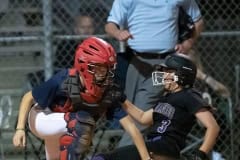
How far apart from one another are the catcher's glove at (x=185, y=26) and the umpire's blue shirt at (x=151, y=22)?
0.08 metres

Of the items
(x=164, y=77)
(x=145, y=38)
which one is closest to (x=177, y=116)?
(x=164, y=77)

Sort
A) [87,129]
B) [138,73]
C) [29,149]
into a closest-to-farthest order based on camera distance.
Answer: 1. [87,129]
2. [138,73]
3. [29,149]

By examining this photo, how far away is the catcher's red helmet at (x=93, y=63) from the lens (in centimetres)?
606

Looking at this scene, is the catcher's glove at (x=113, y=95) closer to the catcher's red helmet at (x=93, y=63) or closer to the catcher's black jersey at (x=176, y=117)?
the catcher's red helmet at (x=93, y=63)

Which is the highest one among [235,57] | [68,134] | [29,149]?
[68,134]

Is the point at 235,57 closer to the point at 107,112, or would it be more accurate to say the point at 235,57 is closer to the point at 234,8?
the point at 234,8

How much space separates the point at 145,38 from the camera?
737 cm

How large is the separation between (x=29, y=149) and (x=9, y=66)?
0.99 meters

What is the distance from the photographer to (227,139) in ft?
29.0

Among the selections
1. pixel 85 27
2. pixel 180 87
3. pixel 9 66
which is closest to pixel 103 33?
pixel 85 27

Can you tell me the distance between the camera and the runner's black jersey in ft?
20.6

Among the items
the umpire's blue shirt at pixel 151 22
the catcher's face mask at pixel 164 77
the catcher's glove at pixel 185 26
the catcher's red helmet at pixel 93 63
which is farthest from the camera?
the catcher's glove at pixel 185 26

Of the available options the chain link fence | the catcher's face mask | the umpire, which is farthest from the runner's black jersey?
the chain link fence

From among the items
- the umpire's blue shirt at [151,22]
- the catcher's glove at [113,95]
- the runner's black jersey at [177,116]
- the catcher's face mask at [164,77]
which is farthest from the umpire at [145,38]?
the catcher's glove at [113,95]
